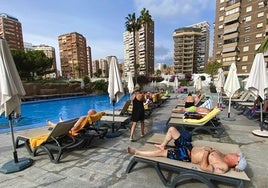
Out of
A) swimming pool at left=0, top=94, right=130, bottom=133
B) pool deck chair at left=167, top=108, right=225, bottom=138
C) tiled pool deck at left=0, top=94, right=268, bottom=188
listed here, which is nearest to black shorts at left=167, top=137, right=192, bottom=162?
tiled pool deck at left=0, top=94, right=268, bottom=188

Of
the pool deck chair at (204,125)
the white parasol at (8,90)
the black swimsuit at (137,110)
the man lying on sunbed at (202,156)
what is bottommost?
the pool deck chair at (204,125)

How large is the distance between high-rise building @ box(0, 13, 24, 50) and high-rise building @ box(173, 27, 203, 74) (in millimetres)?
74817

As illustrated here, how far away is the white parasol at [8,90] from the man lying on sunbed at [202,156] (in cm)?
277

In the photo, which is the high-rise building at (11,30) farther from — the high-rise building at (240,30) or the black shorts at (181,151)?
the black shorts at (181,151)

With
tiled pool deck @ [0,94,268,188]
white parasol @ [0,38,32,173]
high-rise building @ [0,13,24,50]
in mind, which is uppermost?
high-rise building @ [0,13,24,50]

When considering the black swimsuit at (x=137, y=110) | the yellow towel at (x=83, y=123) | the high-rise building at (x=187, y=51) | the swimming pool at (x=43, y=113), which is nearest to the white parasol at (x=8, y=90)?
the yellow towel at (x=83, y=123)

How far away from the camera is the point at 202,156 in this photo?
2.68 metres

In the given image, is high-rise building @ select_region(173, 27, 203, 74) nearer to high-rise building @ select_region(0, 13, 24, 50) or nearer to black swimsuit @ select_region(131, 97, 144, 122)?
high-rise building @ select_region(0, 13, 24, 50)

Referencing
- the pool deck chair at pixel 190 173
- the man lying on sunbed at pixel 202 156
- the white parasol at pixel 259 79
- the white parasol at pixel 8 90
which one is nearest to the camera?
the pool deck chair at pixel 190 173

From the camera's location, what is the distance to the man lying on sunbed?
2.49 meters

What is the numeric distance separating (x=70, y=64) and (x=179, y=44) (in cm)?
6113

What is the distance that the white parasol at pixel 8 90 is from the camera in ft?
10.3

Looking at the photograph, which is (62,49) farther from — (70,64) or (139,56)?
(139,56)

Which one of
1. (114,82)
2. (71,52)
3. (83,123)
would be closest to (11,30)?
(71,52)
